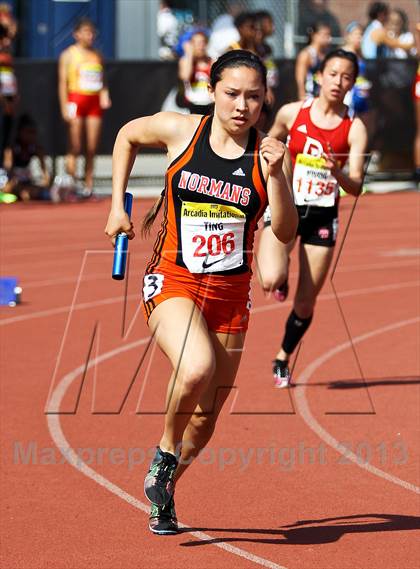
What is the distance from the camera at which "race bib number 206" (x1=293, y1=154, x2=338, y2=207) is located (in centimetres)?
833

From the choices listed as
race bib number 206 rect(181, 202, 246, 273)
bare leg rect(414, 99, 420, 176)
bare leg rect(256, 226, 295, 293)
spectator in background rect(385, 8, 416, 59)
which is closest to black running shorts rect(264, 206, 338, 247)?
bare leg rect(256, 226, 295, 293)

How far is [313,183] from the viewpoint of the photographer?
8.34 metres

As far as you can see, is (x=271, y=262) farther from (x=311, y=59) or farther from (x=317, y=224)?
(x=311, y=59)

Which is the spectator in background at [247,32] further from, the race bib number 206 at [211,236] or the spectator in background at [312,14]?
the spectator in background at [312,14]

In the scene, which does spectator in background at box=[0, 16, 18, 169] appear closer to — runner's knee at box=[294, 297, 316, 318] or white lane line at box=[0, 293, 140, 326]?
white lane line at box=[0, 293, 140, 326]

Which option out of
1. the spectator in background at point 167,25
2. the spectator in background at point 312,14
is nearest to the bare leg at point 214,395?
the spectator in background at point 312,14

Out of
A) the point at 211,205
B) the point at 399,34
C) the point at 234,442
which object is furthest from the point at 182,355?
the point at 399,34

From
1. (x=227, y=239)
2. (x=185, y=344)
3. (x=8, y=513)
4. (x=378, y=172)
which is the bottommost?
(x=378, y=172)

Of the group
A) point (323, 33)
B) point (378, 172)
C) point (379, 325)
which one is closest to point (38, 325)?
point (379, 325)

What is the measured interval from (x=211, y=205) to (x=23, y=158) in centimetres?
1290

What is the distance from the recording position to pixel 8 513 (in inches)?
234

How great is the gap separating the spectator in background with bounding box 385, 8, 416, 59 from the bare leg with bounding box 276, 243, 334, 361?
522 inches

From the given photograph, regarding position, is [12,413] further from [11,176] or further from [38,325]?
[11,176]

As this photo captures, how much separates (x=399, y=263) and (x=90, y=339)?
15.6ft
